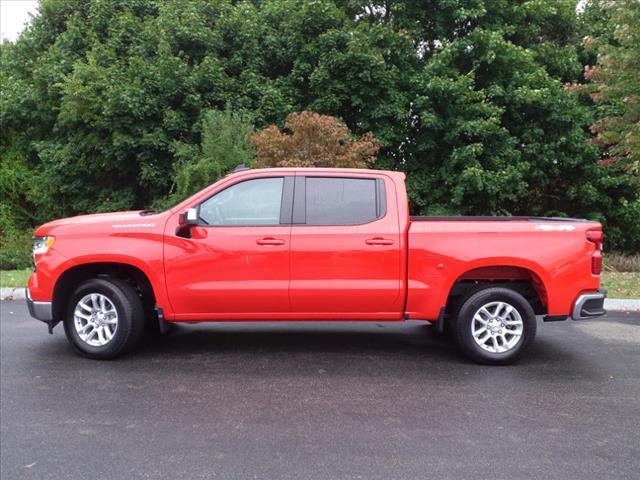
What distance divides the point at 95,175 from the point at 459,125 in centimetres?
1129

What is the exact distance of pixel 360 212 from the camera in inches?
222

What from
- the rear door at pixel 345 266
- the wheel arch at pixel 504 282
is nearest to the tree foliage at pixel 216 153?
the rear door at pixel 345 266

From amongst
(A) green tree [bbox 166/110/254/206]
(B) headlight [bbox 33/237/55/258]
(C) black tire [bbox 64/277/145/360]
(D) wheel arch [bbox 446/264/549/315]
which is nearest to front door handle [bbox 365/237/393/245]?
(D) wheel arch [bbox 446/264/549/315]

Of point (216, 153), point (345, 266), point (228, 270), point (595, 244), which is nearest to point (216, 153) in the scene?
point (216, 153)

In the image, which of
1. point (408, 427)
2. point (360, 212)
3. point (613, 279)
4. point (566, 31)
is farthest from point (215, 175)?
point (566, 31)

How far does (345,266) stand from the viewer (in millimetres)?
5473

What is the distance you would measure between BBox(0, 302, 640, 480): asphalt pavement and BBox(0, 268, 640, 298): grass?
10.6 feet

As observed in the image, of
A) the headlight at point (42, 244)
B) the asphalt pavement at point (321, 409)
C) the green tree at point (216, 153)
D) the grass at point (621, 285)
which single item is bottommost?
the asphalt pavement at point (321, 409)

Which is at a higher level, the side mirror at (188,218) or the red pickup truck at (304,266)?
the side mirror at (188,218)

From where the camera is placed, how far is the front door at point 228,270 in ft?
17.9

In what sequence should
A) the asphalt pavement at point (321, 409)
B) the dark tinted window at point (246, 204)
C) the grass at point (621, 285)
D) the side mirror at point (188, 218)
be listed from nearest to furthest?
the asphalt pavement at point (321, 409) → the side mirror at point (188, 218) → the dark tinted window at point (246, 204) → the grass at point (621, 285)

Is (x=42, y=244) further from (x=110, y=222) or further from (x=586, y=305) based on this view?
(x=586, y=305)

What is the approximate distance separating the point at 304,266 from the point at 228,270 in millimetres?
751

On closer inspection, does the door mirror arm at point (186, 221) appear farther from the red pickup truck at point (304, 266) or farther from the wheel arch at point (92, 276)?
the wheel arch at point (92, 276)
